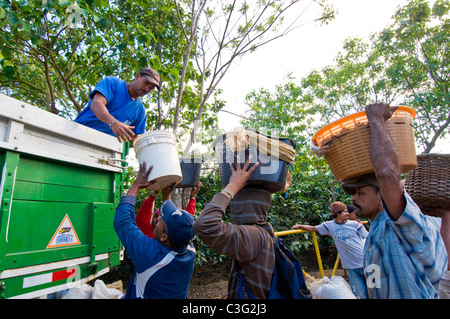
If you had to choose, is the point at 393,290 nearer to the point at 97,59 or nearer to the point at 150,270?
the point at 150,270

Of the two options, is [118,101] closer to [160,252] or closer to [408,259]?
[160,252]

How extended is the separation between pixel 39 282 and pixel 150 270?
29.7 inches

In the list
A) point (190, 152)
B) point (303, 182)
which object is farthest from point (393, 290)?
point (303, 182)

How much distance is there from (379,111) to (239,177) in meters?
0.96

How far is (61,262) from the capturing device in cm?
205

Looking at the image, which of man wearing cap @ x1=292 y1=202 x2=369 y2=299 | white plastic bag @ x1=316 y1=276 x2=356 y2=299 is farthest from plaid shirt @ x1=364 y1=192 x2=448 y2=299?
man wearing cap @ x1=292 y1=202 x2=369 y2=299

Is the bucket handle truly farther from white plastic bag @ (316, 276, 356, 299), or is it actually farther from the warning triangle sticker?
white plastic bag @ (316, 276, 356, 299)

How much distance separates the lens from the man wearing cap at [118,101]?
8.73 feet

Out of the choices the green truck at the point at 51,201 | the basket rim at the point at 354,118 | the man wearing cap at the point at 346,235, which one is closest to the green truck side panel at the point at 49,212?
the green truck at the point at 51,201

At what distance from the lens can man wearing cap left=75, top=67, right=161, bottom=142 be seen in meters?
2.66

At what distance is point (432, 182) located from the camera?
207cm

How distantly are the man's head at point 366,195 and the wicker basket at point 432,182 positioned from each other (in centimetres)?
52

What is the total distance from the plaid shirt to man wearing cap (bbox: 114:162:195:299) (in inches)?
48.4

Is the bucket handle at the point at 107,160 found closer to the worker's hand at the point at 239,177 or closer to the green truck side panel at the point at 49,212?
the green truck side panel at the point at 49,212
